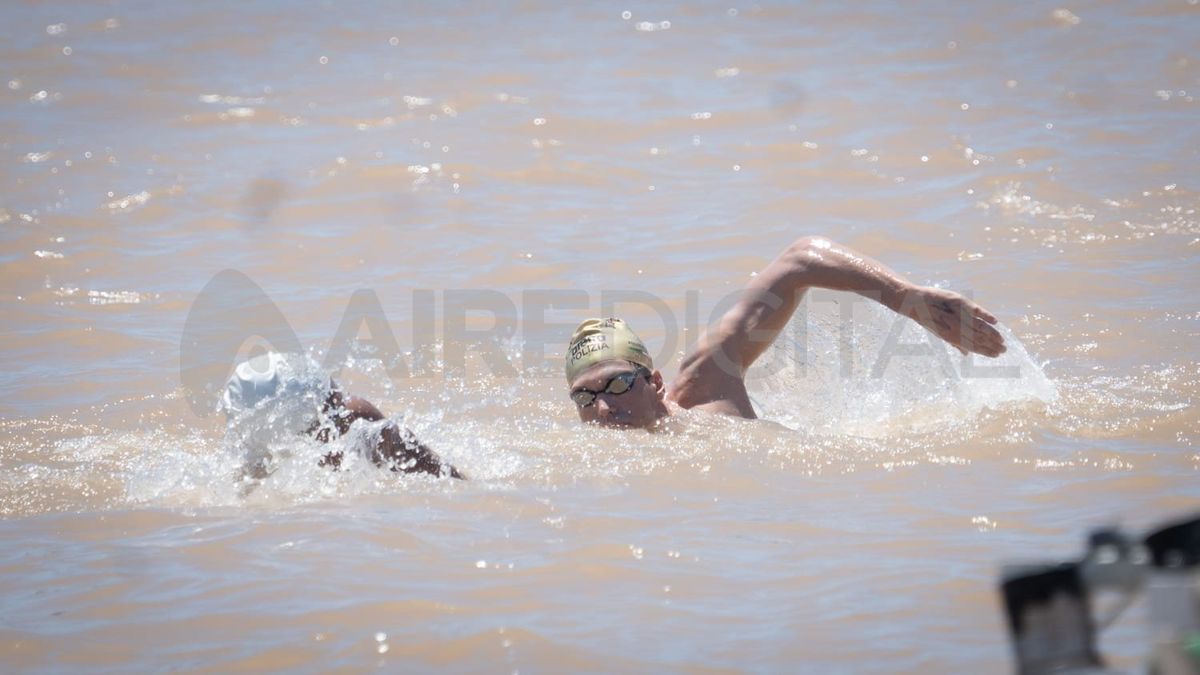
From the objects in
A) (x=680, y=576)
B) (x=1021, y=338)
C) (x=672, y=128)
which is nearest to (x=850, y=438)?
(x=680, y=576)

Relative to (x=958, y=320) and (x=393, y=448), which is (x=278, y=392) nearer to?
(x=393, y=448)

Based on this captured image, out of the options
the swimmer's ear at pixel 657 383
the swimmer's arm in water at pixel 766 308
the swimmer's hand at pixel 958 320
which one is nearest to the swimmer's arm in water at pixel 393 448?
the swimmer's ear at pixel 657 383

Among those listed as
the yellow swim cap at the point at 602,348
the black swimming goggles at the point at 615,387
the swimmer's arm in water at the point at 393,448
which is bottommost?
the swimmer's arm in water at the point at 393,448

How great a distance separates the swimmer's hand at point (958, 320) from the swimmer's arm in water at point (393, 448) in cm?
189

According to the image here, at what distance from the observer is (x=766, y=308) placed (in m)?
5.67

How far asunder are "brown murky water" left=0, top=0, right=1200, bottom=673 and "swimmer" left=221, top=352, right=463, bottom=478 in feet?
0.48

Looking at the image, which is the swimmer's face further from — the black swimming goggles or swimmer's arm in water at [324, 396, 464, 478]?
swimmer's arm in water at [324, 396, 464, 478]

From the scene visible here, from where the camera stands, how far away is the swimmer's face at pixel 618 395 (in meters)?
5.34

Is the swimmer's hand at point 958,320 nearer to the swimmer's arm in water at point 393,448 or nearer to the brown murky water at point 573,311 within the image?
the brown murky water at point 573,311

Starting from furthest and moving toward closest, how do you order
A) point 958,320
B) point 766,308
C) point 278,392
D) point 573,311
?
point 573,311
point 766,308
point 958,320
point 278,392

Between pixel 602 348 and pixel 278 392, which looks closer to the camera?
pixel 278 392

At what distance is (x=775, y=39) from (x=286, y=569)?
10.3 metres

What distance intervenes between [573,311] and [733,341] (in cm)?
204

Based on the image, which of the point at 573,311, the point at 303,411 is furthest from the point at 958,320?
the point at 573,311
